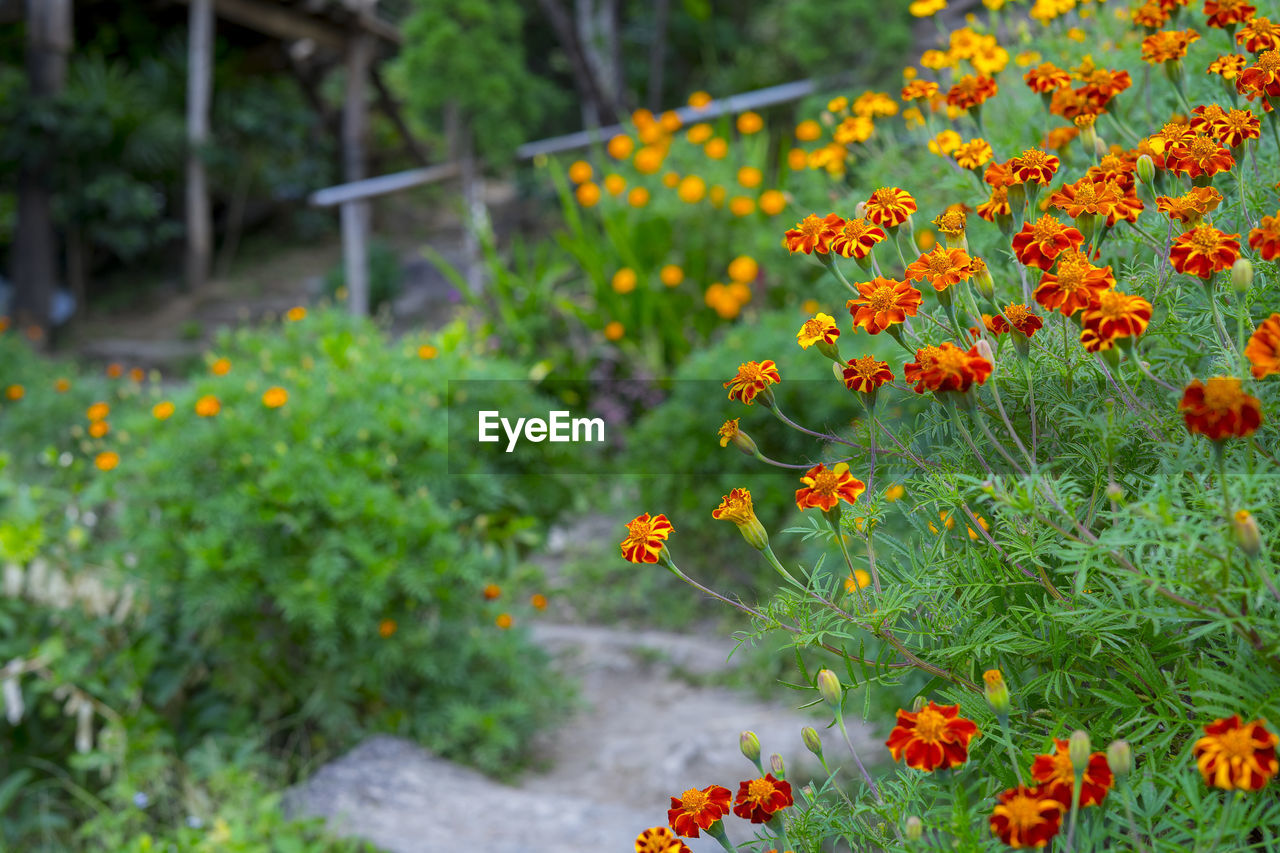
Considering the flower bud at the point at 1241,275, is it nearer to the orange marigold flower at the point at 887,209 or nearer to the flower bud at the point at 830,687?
the orange marigold flower at the point at 887,209

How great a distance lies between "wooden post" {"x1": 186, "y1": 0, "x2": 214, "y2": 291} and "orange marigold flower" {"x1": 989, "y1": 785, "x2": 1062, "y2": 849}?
8754 millimetres

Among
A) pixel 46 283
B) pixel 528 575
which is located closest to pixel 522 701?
pixel 528 575

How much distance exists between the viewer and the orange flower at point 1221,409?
0.64 m

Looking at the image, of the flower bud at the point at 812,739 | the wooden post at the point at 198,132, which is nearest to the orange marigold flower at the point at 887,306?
the flower bud at the point at 812,739

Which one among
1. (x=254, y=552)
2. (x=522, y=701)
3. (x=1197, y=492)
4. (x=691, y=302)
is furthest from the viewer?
(x=691, y=302)

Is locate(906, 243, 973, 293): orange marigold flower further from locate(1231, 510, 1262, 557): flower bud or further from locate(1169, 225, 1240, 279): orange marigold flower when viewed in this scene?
locate(1231, 510, 1262, 557): flower bud

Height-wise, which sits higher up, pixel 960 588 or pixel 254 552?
pixel 960 588

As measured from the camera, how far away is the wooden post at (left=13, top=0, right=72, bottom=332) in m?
6.88

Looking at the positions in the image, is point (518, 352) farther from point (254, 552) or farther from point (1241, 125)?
point (1241, 125)

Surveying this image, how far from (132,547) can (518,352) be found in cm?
241

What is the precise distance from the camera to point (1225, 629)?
82 centimetres
